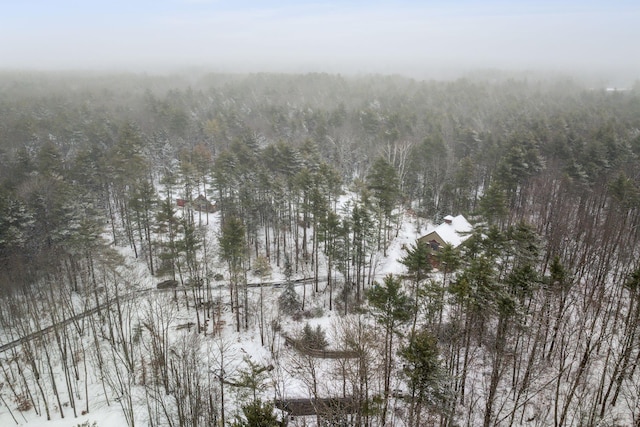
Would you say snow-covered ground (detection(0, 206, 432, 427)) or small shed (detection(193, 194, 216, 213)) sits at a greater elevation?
small shed (detection(193, 194, 216, 213))

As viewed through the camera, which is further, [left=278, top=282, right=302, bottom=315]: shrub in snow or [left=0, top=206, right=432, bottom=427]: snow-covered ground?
[left=278, top=282, right=302, bottom=315]: shrub in snow

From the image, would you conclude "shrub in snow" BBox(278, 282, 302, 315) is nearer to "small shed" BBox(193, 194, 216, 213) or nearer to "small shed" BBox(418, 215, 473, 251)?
"small shed" BBox(418, 215, 473, 251)

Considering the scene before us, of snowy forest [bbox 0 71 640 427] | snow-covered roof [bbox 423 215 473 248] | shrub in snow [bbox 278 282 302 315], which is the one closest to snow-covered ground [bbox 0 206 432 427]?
snowy forest [bbox 0 71 640 427]

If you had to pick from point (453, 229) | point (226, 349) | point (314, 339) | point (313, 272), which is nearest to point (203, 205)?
point (313, 272)

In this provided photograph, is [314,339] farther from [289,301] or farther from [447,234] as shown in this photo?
[447,234]

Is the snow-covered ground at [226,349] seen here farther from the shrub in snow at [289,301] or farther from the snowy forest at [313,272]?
the shrub in snow at [289,301]

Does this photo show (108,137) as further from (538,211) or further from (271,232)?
(538,211)

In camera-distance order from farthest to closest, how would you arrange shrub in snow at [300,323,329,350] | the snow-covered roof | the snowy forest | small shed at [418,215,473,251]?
the snow-covered roof, small shed at [418,215,473,251], shrub in snow at [300,323,329,350], the snowy forest

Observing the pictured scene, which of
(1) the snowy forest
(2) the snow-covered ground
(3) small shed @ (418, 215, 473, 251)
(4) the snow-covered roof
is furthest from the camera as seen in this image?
(4) the snow-covered roof
